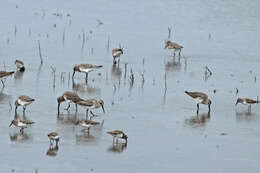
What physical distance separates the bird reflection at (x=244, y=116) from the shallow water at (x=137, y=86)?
0.07ft

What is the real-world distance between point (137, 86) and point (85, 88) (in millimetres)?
1307

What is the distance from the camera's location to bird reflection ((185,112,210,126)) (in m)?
16.4

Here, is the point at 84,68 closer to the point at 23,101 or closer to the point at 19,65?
the point at 19,65

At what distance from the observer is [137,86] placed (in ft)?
64.4

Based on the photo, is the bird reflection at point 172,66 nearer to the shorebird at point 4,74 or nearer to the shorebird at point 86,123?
the shorebird at point 4,74

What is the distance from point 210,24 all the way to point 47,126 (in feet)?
55.2

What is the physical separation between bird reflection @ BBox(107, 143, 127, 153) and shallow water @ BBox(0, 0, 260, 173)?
Answer: 0.04 m

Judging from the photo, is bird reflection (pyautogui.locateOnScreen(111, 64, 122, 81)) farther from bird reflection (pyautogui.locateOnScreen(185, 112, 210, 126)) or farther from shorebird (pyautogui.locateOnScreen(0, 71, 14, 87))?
bird reflection (pyautogui.locateOnScreen(185, 112, 210, 126))

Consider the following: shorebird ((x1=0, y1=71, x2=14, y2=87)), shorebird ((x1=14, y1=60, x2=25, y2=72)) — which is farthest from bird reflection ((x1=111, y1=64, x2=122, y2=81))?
shorebird ((x1=0, y1=71, x2=14, y2=87))

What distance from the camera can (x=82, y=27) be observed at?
95.6ft

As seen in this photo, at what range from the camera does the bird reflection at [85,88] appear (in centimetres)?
1898

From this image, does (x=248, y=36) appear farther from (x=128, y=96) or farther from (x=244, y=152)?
(x=244, y=152)

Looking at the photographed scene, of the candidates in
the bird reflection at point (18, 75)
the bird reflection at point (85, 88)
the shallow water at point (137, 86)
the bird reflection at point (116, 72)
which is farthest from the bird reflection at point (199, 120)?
the bird reflection at point (18, 75)

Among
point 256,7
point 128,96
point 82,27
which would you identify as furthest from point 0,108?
point 256,7
